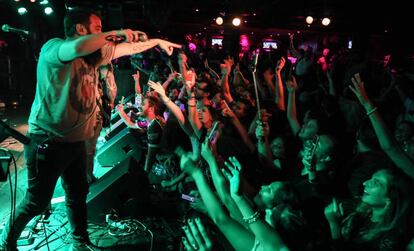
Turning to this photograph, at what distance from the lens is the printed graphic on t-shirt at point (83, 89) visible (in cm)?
257

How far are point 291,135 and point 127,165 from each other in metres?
1.92

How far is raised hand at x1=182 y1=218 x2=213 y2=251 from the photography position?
5.21ft

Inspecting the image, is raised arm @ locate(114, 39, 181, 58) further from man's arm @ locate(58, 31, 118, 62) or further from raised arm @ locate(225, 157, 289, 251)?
raised arm @ locate(225, 157, 289, 251)

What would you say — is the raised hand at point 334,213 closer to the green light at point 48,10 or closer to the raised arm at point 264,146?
the raised arm at point 264,146

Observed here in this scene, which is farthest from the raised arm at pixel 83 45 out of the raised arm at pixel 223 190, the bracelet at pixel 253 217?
the bracelet at pixel 253 217

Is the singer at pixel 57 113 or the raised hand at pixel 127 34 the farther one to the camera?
the singer at pixel 57 113

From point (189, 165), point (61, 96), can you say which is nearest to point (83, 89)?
point (61, 96)

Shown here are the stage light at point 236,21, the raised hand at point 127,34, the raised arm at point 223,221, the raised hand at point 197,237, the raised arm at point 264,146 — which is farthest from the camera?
the stage light at point 236,21

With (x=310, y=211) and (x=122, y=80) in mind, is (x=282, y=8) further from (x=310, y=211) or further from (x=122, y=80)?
(x=310, y=211)

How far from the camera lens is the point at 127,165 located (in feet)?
12.1

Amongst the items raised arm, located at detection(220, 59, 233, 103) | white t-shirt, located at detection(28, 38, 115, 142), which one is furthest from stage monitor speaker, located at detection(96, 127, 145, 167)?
white t-shirt, located at detection(28, 38, 115, 142)

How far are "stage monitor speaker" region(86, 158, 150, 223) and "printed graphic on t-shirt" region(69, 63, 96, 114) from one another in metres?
1.05

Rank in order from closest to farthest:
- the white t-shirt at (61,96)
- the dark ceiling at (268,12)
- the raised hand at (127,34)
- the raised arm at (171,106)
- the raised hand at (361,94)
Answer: the raised hand at (127,34) < the white t-shirt at (61,96) < the raised hand at (361,94) < the raised arm at (171,106) < the dark ceiling at (268,12)

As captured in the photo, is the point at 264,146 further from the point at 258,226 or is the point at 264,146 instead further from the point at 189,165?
the point at 258,226
